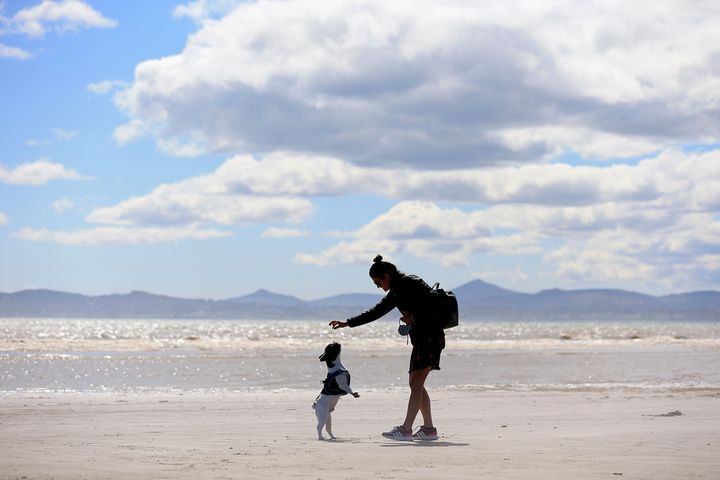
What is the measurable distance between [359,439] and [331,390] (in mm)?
592

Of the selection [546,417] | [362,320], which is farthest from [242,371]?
[362,320]

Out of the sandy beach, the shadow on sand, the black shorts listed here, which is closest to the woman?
the black shorts

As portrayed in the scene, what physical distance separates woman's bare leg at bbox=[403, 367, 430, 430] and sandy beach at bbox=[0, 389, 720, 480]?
385 mm

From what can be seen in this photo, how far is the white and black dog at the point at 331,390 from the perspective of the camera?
985 cm

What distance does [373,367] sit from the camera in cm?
2741

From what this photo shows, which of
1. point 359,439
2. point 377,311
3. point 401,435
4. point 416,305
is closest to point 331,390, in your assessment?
point 359,439

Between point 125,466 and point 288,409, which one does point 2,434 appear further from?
point 288,409

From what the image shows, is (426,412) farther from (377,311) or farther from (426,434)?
(377,311)

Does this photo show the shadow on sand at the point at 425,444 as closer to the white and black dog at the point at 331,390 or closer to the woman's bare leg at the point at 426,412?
the woman's bare leg at the point at 426,412

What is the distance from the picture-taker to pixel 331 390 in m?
10.0

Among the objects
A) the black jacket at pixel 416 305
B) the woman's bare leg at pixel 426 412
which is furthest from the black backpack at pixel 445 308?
the woman's bare leg at pixel 426 412

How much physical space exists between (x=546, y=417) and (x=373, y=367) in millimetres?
15349

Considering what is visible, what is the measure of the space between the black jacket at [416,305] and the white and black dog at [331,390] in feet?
1.94

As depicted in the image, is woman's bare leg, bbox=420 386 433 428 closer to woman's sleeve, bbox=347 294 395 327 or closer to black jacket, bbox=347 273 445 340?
black jacket, bbox=347 273 445 340
